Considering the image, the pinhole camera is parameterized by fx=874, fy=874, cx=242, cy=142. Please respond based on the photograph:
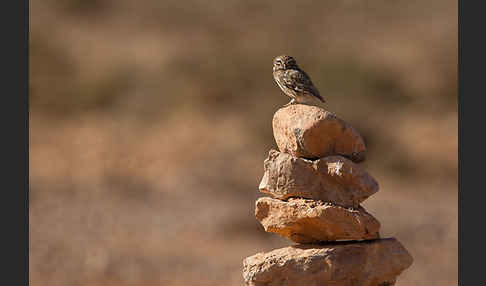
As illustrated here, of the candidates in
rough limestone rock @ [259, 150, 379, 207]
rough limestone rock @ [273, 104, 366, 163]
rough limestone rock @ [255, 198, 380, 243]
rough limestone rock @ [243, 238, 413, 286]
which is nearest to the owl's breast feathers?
rough limestone rock @ [273, 104, 366, 163]

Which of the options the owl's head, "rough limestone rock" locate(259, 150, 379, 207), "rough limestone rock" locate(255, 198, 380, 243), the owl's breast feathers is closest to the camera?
"rough limestone rock" locate(255, 198, 380, 243)

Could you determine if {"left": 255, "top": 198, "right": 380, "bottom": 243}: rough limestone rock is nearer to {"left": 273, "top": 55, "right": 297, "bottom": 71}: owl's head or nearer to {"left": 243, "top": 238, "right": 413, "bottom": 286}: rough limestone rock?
{"left": 243, "top": 238, "right": 413, "bottom": 286}: rough limestone rock

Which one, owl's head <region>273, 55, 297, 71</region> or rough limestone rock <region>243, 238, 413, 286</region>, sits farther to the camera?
owl's head <region>273, 55, 297, 71</region>

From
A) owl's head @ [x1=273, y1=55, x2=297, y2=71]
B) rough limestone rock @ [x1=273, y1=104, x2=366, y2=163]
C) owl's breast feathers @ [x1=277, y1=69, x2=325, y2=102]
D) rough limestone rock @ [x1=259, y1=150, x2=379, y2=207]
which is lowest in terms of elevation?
rough limestone rock @ [x1=259, y1=150, x2=379, y2=207]

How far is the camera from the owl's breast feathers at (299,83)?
1123cm

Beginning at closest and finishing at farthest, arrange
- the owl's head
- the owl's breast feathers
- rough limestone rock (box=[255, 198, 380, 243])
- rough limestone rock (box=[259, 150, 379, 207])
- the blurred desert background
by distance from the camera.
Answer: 1. rough limestone rock (box=[255, 198, 380, 243])
2. rough limestone rock (box=[259, 150, 379, 207])
3. the owl's breast feathers
4. the owl's head
5. the blurred desert background

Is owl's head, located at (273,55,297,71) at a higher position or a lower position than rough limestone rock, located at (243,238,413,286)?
higher

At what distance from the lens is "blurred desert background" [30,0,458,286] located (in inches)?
1049

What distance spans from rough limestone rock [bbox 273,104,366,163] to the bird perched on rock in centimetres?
24

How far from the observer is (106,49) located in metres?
44.5

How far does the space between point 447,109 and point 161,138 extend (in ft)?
41.7

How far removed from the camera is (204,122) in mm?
37750

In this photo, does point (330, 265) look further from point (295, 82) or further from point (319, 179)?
point (295, 82)

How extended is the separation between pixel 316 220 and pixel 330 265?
2.00 ft
